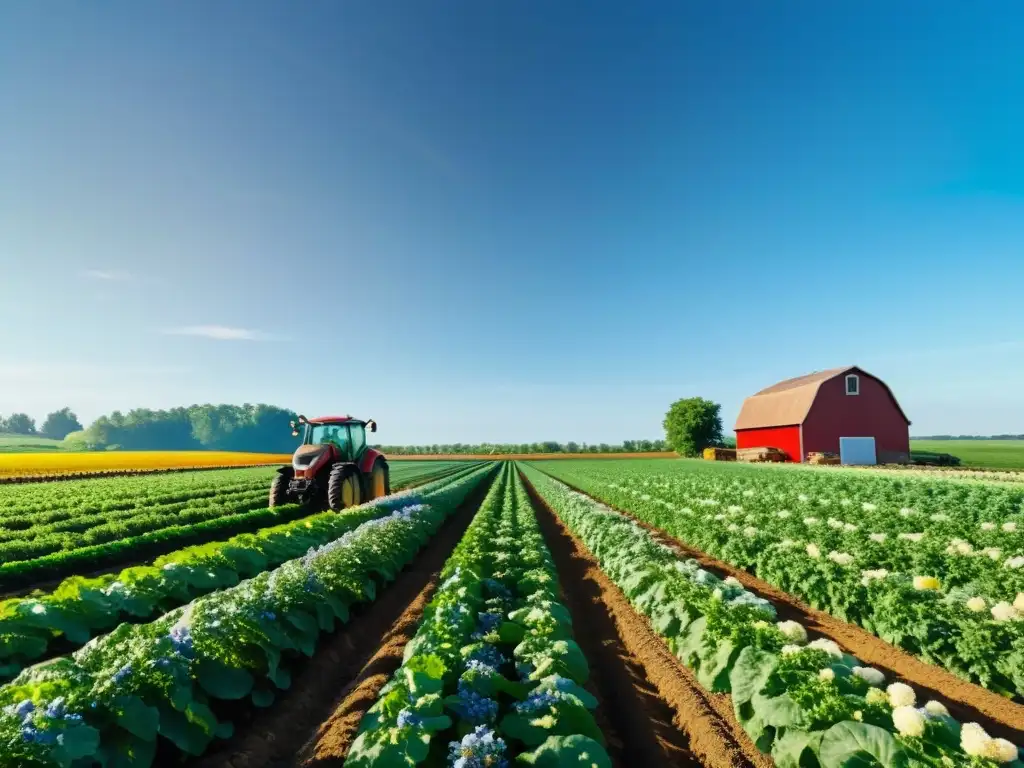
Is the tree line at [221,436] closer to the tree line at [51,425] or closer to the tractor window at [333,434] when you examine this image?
the tree line at [51,425]

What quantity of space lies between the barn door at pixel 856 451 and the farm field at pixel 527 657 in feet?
101

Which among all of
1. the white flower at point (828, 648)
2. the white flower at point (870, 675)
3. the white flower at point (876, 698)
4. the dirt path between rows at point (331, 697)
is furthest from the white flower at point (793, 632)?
the dirt path between rows at point (331, 697)

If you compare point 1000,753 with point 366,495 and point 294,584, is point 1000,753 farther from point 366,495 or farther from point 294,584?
point 366,495

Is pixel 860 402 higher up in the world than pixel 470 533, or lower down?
higher up

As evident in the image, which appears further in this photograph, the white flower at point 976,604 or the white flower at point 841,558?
the white flower at point 841,558

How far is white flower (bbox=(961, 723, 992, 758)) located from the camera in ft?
10.2

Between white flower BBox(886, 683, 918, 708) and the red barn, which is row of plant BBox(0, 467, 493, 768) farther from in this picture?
the red barn

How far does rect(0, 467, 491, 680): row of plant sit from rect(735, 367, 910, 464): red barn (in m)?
38.3

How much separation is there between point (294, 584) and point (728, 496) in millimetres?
16140

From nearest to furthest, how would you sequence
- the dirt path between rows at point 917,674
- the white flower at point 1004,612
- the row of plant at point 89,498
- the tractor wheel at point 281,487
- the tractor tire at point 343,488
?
the dirt path between rows at point 917,674 → the white flower at point 1004,612 → the tractor tire at point 343,488 → the tractor wheel at point 281,487 → the row of plant at point 89,498

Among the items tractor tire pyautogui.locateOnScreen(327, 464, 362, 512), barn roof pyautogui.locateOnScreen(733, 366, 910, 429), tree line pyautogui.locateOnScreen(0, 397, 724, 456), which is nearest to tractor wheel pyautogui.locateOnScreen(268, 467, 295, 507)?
tractor tire pyautogui.locateOnScreen(327, 464, 362, 512)

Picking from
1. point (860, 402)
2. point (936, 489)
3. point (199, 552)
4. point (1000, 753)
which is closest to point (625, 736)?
point (1000, 753)

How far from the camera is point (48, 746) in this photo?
10.1 feet

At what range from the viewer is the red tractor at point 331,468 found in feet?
52.2
